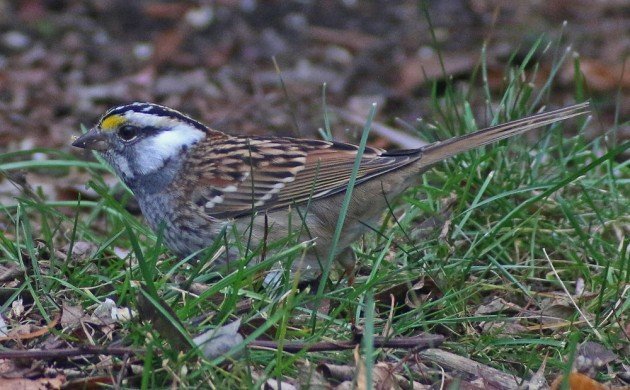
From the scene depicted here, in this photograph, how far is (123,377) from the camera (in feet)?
10.7

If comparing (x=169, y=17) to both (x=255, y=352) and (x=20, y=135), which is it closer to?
(x=20, y=135)

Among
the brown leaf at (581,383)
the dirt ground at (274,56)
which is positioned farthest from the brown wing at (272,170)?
the dirt ground at (274,56)

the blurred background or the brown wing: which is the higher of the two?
the brown wing

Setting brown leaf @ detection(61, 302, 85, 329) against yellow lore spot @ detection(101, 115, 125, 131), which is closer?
brown leaf @ detection(61, 302, 85, 329)

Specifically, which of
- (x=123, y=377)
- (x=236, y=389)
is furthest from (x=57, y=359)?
(x=236, y=389)

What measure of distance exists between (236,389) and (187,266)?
127cm

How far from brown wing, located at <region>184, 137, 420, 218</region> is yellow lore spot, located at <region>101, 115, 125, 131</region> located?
344mm

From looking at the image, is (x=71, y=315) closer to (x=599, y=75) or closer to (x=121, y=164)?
(x=121, y=164)

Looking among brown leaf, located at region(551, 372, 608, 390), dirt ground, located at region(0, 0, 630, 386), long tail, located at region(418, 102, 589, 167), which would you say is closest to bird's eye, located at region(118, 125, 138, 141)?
long tail, located at region(418, 102, 589, 167)

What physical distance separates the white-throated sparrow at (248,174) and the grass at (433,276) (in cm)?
14

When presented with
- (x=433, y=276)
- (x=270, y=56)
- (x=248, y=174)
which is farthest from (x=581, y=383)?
(x=270, y=56)

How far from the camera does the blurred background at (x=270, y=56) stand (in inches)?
313

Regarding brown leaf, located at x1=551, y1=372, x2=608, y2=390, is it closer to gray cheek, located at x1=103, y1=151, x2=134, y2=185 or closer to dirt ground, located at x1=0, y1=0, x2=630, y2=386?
gray cheek, located at x1=103, y1=151, x2=134, y2=185

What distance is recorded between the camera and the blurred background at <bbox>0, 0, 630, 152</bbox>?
7941mm
